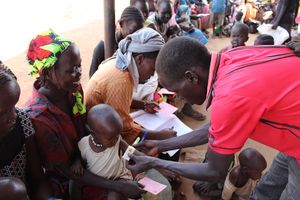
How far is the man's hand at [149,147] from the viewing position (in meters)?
2.29

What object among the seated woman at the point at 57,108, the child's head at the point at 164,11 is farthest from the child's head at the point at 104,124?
the child's head at the point at 164,11

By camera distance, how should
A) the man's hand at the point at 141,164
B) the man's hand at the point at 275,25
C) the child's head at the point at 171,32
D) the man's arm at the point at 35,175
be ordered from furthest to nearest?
the man's hand at the point at 275,25 < the child's head at the point at 171,32 < the man's hand at the point at 141,164 < the man's arm at the point at 35,175

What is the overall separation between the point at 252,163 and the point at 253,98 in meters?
1.44

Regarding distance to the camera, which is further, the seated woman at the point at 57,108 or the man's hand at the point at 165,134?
the man's hand at the point at 165,134

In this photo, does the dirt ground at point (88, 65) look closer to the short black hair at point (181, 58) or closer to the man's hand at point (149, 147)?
the man's hand at point (149, 147)

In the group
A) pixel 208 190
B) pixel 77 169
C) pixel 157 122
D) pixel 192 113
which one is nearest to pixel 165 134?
pixel 157 122

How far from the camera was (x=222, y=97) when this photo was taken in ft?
4.79

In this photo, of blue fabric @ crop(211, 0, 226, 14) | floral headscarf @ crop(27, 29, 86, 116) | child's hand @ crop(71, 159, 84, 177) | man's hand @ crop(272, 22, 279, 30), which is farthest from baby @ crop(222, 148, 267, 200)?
blue fabric @ crop(211, 0, 226, 14)

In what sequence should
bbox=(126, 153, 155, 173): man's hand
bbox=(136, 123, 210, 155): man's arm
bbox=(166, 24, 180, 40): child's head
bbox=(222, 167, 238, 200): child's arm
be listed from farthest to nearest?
bbox=(166, 24, 180, 40): child's head < bbox=(222, 167, 238, 200): child's arm < bbox=(136, 123, 210, 155): man's arm < bbox=(126, 153, 155, 173): man's hand

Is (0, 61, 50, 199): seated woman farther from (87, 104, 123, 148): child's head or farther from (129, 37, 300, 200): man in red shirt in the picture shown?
(129, 37, 300, 200): man in red shirt

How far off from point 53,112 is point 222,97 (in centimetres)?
99

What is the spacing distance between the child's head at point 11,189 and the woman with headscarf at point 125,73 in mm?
990

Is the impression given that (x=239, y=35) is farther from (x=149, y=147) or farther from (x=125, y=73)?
(x=149, y=147)

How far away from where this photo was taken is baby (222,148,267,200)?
8.89 feet
